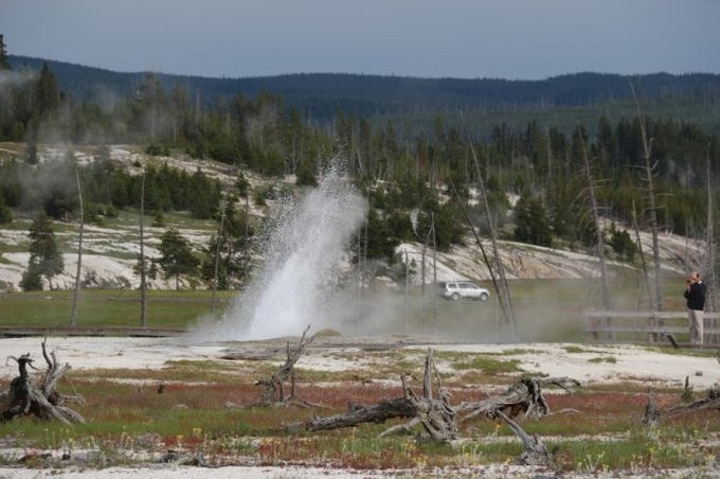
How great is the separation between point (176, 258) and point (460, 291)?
793 inches

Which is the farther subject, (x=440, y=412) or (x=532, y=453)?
(x=440, y=412)

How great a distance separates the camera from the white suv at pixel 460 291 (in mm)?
81625

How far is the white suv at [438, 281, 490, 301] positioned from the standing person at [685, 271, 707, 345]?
4154 centimetres

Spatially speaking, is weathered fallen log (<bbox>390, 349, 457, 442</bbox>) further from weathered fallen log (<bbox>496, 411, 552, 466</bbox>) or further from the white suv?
the white suv

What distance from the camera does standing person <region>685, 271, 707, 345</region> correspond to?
124 ft

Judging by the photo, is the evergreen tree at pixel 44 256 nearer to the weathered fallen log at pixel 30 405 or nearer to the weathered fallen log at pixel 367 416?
the weathered fallen log at pixel 30 405

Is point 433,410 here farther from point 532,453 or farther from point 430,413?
point 532,453

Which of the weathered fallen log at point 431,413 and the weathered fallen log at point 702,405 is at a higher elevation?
the weathered fallen log at point 431,413

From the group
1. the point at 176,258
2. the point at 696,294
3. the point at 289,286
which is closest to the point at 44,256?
the point at 176,258

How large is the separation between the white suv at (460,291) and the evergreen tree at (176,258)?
17.9 m

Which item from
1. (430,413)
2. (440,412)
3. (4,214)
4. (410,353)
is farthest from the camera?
(4,214)

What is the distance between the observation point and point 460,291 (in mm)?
82250

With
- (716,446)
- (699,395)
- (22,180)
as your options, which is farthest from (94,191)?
(716,446)

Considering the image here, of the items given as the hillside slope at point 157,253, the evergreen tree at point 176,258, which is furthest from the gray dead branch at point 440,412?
the evergreen tree at point 176,258
